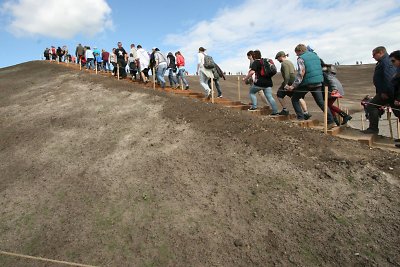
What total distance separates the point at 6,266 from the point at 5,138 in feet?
21.1

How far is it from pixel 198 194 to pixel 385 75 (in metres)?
4.88

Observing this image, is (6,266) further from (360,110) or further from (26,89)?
(360,110)

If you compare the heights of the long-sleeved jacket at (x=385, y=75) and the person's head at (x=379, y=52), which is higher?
the person's head at (x=379, y=52)

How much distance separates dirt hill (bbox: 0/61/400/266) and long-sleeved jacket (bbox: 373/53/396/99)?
1.42 metres

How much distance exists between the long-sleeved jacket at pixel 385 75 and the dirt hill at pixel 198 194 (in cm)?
142

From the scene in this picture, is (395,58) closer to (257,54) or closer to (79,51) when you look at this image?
(257,54)

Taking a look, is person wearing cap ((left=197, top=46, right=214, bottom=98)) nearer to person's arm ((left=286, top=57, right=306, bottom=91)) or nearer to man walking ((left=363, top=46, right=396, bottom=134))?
Result: person's arm ((left=286, top=57, right=306, bottom=91))

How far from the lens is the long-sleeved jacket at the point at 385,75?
24.6 feet

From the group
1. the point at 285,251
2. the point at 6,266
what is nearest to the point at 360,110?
the point at 285,251

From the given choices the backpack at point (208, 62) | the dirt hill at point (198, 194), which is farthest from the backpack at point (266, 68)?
the backpack at point (208, 62)

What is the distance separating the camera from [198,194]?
6.95 metres

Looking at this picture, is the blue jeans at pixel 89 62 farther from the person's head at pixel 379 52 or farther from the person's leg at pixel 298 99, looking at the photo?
the person's head at pixel 379 52

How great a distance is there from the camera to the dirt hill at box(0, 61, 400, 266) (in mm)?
5496

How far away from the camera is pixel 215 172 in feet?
24.5
